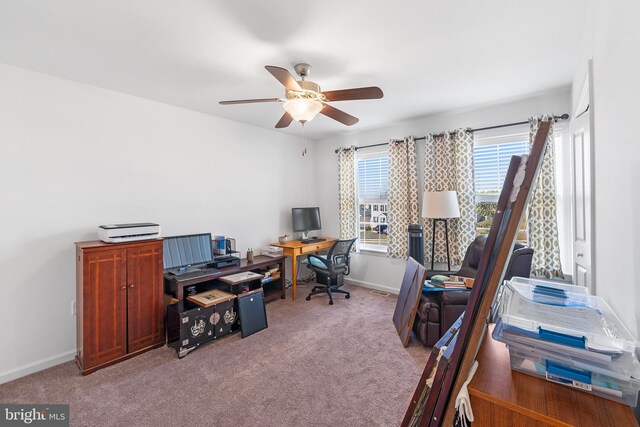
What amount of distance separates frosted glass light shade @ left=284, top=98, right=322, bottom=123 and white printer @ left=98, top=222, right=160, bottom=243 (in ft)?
5.92

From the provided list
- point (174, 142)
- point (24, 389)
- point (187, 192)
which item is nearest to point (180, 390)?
point (24, 389)

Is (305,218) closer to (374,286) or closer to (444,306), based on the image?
(374,286)

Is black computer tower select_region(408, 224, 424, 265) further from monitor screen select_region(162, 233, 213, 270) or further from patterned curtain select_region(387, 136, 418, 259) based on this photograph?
monitor screen select_region(162, 233, 213, 270)

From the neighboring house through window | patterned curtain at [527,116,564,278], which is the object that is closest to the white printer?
the neighboring house through window

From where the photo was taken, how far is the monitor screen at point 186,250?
3.02 meters

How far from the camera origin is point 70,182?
2.59m

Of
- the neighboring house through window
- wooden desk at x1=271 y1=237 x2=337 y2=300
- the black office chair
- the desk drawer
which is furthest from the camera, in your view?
the desk drawer

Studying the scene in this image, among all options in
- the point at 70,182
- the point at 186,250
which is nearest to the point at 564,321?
the point at 186,250

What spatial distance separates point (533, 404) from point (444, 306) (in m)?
2.06

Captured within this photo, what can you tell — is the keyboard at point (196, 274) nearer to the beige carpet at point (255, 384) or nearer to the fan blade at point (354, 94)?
the beige carpet at point (255, 384)

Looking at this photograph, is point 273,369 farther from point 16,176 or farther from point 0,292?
point 16,176

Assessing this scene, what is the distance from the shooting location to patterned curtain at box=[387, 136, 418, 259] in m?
3.99

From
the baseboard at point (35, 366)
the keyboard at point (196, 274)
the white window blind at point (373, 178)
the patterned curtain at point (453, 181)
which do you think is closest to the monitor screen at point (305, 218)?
the white window blind at point (373, 178)

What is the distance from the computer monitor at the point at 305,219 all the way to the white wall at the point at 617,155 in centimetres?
361
